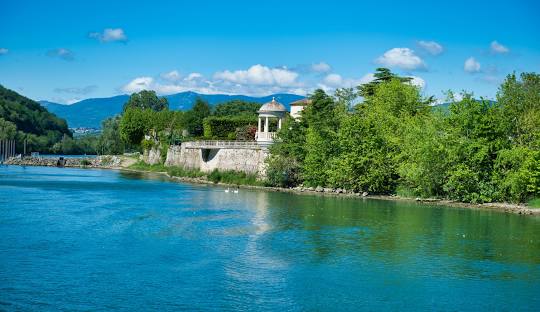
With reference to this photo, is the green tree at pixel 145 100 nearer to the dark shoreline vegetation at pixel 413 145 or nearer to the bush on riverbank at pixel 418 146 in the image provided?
the dark shoreline vegetation at pixel 413 145

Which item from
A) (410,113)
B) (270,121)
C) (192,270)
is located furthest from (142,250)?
(270,121)

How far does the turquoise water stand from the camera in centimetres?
1875

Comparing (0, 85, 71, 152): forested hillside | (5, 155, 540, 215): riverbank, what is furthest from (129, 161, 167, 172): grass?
(0, 85, 71, 152): forested hillside

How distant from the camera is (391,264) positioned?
23531 mm

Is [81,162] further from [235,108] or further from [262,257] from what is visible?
[262,257]

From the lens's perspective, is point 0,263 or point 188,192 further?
point 188,192

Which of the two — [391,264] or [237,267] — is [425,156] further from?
[237,267]

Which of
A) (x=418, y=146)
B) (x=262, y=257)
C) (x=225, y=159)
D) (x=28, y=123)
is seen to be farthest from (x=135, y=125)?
(x=262, y=257)

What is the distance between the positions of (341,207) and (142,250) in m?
18.0

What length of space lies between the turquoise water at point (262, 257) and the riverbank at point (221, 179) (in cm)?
286

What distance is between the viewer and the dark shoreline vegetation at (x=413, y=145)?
4259cm

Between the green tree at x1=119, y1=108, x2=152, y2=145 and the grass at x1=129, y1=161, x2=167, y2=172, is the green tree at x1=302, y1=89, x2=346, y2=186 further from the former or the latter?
the green tree at x1=119, y1=108, x2=152, y2=145

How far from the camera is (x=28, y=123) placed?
134 meters

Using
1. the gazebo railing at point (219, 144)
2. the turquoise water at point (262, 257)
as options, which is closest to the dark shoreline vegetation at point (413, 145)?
the gazebo railing at point (219, 144)
